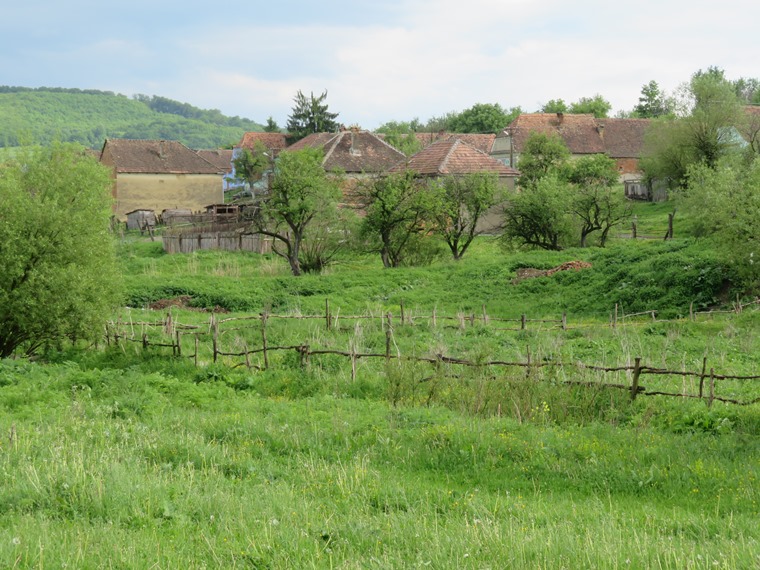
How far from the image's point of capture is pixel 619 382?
13750mm

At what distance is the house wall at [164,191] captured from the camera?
196 feet

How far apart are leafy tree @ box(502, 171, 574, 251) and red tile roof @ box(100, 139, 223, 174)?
31.6 m

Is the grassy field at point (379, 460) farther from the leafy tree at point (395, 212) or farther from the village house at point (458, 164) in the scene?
the village house at point (458, 164)

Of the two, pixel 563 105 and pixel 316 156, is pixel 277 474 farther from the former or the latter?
pixel 563 105

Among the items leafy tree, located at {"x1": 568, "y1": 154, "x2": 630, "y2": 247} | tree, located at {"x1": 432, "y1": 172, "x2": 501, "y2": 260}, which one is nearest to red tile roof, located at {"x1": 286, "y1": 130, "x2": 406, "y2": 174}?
tree, located at {"x1": 432, "y1": 172, "x2": 501, "y2": 260}

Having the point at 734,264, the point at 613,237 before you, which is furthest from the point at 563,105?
the point at 734,264

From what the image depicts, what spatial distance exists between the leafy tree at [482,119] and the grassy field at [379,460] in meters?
76.4

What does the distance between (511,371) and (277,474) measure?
21.2 feet

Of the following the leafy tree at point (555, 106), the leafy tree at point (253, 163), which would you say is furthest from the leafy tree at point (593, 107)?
the leafy tree at point (253, 163)

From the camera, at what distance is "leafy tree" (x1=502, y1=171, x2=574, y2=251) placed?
3838 cm

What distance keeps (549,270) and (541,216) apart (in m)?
6.36

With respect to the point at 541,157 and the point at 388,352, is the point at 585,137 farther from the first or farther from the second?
the point at 388,352

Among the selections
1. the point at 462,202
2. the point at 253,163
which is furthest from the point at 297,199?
the point at 253,163

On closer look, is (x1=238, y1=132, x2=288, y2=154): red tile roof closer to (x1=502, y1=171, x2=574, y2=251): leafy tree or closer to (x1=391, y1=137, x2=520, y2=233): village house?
(x1=391, y1=137, x2=520, y2=233): village house
